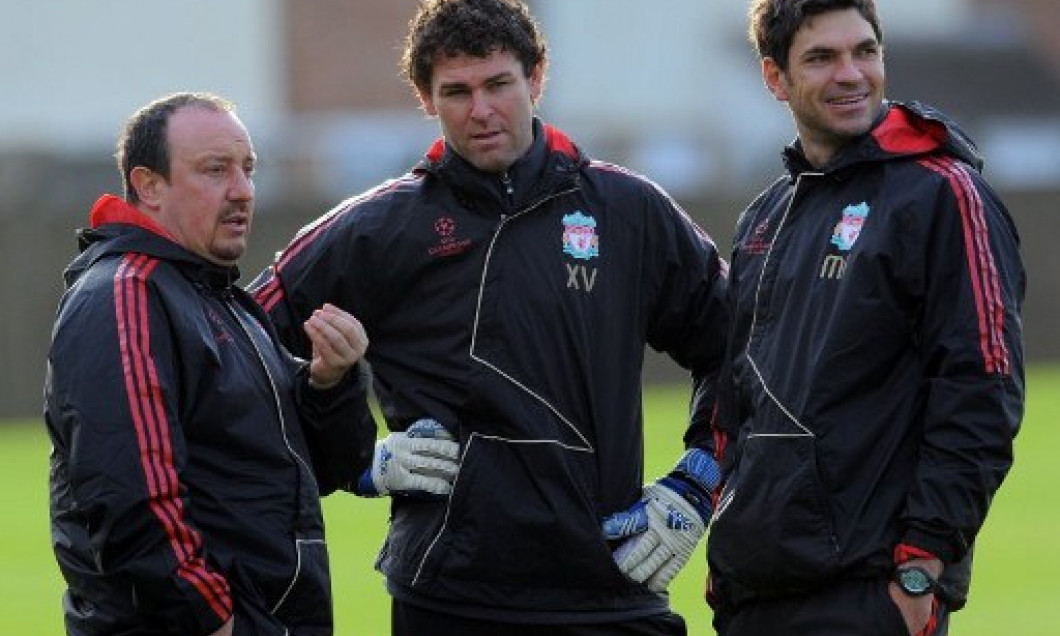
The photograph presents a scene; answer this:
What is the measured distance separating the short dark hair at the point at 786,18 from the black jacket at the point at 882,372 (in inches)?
10.7

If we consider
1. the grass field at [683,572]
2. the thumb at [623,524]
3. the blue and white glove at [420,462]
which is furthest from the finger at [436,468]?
the grass field at [683,572]

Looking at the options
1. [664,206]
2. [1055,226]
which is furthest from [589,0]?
[664,206]

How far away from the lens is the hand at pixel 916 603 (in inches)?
197

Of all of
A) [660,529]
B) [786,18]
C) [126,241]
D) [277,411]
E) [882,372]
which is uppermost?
[786,18]

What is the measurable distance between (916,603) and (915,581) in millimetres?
56

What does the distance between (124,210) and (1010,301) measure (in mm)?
2017

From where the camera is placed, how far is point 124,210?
5020 mm

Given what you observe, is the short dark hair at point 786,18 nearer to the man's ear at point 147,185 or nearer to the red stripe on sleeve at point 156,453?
the man's ear at point 147,185

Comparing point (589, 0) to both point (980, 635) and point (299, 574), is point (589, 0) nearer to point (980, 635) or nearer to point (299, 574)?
point (980, 635)

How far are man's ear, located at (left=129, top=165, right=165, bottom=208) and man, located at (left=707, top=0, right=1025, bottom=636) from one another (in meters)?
1.46

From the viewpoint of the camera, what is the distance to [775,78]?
5.58 metres

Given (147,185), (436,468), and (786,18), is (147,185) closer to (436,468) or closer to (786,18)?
(436,468)

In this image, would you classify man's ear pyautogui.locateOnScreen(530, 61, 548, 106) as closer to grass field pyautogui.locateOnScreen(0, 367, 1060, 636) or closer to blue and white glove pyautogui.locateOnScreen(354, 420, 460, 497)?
blue and white glove pyautogui.locateOnScreen(354, 420, 460, 497)

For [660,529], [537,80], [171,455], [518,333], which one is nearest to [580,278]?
[518,333]
